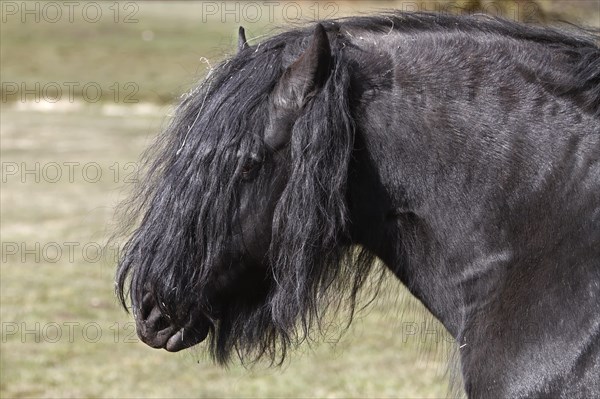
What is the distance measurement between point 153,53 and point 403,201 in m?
33.6

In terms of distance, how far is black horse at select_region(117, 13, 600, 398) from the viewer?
2.35m

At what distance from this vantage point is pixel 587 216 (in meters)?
2.32

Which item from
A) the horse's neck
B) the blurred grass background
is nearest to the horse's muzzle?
the blurred grass background

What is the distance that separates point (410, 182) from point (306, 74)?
16.0 inches

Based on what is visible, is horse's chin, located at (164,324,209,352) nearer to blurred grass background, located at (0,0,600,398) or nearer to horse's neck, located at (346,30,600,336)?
blurred grass background, located at (0,0,600,398)

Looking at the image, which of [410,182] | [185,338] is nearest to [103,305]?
[185,338]

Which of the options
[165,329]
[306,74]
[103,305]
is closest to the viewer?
[306,74]

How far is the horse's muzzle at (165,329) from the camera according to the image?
2.64m

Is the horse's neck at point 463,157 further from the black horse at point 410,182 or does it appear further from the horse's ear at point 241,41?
the horse's ear at point 241,41

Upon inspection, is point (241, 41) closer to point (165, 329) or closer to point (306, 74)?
point (306, 74)

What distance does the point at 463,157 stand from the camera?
2434mm

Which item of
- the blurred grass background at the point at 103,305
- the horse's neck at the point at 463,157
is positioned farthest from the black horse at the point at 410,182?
the blurred grass background at the point at 103,305

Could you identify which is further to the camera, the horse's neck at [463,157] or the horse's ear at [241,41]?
the horse's ear at [241,41]

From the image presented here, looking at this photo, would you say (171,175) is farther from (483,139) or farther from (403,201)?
(483,139)
